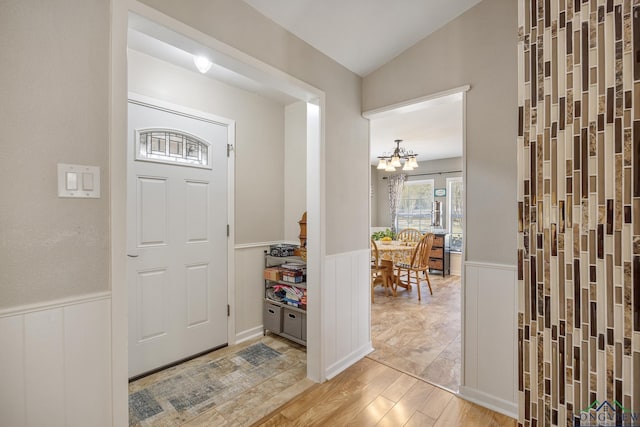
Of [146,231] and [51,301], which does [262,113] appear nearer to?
[146,231]

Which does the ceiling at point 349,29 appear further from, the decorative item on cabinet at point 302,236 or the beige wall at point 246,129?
the decorative item on cabinet at point 302,236

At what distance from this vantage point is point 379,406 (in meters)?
1.91

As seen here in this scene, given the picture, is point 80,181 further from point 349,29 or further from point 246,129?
point 246,129

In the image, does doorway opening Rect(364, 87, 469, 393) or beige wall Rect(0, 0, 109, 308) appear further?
doorway opening Rect(364, 87, 469, 393)

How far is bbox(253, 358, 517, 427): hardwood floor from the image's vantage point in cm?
177

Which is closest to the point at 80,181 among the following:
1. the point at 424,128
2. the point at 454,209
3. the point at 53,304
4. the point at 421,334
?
the point at 53,304

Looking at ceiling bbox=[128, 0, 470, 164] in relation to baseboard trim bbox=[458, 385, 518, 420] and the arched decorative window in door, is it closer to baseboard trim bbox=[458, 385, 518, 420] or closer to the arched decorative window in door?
the arched decorative window in door

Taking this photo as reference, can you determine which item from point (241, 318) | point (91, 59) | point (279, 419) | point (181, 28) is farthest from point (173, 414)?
point (181, 28)

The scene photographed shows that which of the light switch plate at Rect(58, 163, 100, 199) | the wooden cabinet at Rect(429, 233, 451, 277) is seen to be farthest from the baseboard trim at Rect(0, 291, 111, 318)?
the wooden cabinet at Rect(429, 233, 451, 277)

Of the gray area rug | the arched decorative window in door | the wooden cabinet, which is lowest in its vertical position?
the gray area rug

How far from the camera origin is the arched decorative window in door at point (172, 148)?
225cm

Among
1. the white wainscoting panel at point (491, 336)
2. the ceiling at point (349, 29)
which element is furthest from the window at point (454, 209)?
the white wainscoting panel at point (491, 336)

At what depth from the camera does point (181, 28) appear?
4.63 feet

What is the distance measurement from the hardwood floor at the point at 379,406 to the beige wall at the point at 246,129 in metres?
1.49
